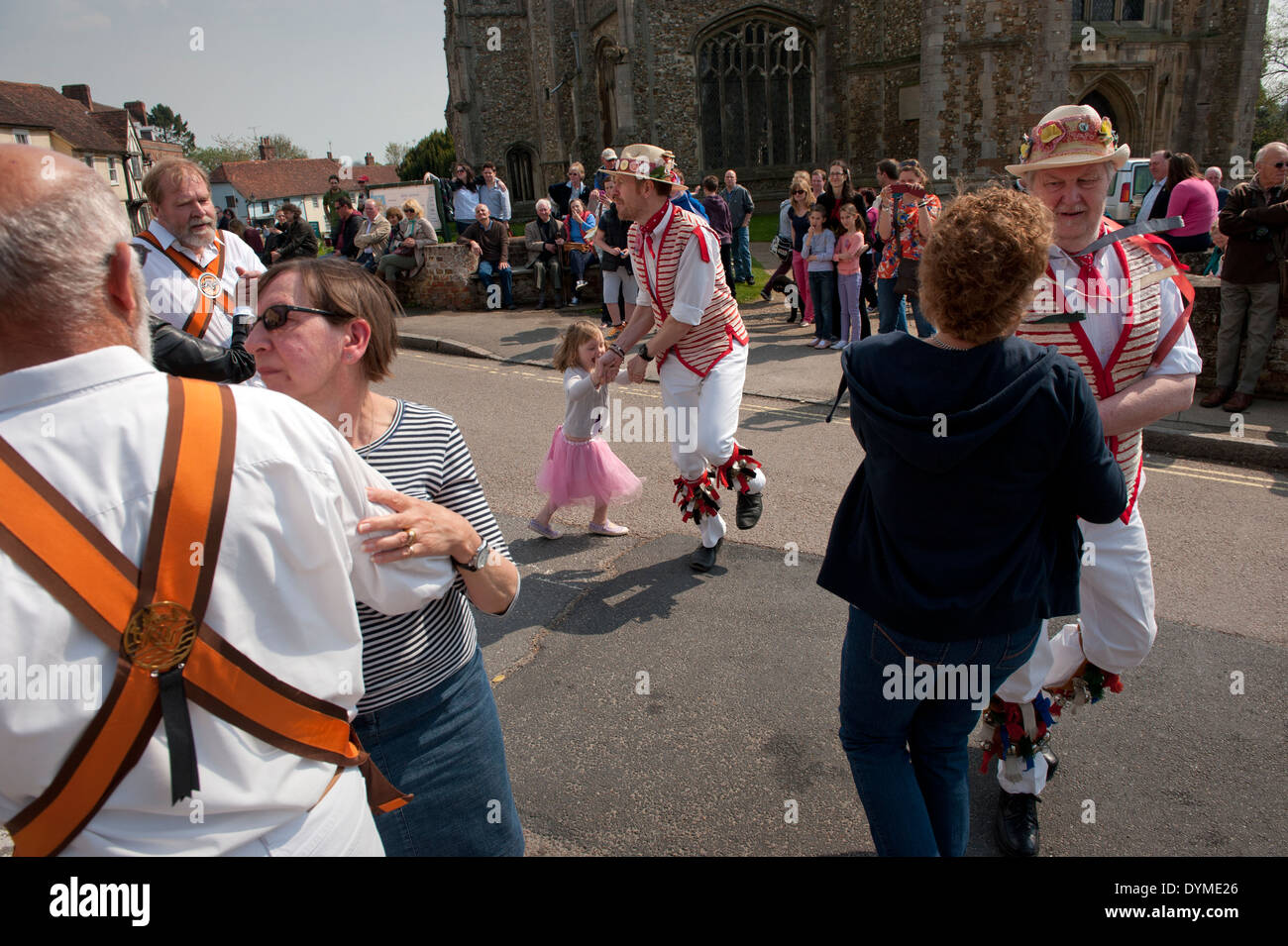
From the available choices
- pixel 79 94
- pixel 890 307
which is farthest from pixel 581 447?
pixel 79 94

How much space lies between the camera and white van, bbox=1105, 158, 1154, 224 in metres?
18.8

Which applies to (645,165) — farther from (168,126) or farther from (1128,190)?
(168,126)

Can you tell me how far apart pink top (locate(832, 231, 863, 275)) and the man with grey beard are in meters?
7.72

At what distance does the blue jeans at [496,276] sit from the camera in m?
15.1

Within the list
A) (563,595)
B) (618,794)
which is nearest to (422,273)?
(563,595)

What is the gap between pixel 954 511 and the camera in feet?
7.10

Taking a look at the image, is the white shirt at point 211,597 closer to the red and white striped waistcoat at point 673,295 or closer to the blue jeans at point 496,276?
the red and white striped waistcoat at point 673,295

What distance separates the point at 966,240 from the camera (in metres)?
2.08

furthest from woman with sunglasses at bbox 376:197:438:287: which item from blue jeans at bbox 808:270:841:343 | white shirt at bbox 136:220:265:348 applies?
white shirt at bbox 136:220:265:348

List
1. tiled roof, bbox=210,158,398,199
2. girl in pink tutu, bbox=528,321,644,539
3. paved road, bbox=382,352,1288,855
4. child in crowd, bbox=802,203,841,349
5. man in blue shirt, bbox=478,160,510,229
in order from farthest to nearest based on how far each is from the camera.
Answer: tiled roof, bbox=210,158,398,199, man in blue shirt, bbox=478,160,510,229, child in crowd, bbox=802,203,841,349, girl in pink tutu, bbox=528,321,644,539, paved road, bbox=382,352,1288,855

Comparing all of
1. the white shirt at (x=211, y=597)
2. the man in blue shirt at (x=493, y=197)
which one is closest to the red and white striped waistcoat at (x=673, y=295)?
the white shirt at (x=211, y=597)

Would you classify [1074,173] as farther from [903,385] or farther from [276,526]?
[276,526]

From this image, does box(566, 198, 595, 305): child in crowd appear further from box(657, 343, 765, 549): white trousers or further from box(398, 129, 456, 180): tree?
box(398, 129, 456, 180): tree

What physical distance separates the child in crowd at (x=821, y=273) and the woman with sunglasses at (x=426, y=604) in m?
9.51
